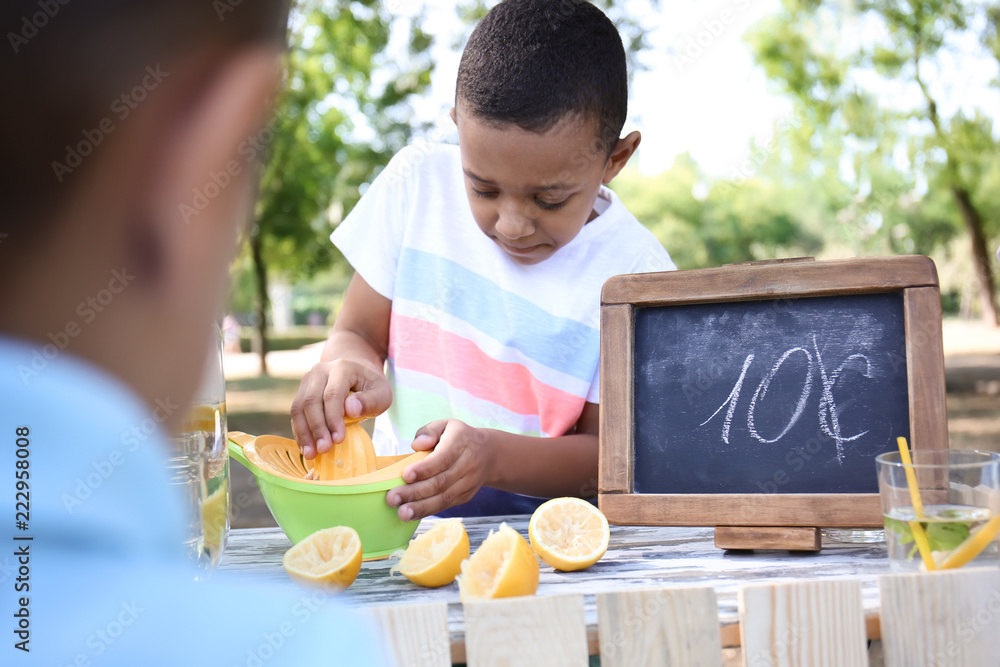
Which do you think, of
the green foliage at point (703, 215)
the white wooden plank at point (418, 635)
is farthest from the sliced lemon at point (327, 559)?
the green foliage at point (703, 215)

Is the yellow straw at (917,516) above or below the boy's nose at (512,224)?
below

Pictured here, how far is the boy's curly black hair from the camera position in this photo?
1.88m

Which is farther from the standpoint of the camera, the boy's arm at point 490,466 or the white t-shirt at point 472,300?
the white t-shirt at point 472,300

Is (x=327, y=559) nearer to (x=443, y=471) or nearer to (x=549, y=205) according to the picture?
(x=443, y=471)

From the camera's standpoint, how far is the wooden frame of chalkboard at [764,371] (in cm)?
152

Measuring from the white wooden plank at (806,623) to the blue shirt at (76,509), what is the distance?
0.80 meters

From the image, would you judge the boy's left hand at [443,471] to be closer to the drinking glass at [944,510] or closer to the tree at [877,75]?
the drinking glass at [944,510]

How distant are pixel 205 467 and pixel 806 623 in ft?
2.81

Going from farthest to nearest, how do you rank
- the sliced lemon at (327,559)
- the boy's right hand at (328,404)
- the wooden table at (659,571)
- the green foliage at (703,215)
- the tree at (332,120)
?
the green foliage at (703,215)
the tree at (332,120)
the boy's right hand at (328,404)
the sliced lemon at (327,559)
the wooden table at (659,571)

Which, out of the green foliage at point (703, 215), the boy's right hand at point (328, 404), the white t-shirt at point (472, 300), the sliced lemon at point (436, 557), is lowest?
the sliced lemon at point (436, 557)

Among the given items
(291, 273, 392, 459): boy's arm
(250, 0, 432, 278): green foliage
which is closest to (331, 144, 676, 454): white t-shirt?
(291, 273, 392, 459): boy's arm

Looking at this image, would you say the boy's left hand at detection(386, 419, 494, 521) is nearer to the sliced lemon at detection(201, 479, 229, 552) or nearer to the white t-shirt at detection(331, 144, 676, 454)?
the sliced lemon at detection(201, 479, 229, 552)

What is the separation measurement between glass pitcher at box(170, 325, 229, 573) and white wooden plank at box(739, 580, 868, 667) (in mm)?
745

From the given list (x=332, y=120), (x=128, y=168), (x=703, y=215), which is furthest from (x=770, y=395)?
(x=703, y=215)
